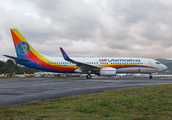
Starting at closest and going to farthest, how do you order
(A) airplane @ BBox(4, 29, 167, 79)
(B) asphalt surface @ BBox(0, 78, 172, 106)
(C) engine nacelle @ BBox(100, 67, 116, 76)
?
(B) asphalt surface @ BBox(0, 78, 172, 106) < (C) engine nacelle @ BBox(100, 67, 116, 76) < (A) airplane @ BBox(4, 29, 167, 79)

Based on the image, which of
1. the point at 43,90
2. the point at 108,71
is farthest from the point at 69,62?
the point at 43,90

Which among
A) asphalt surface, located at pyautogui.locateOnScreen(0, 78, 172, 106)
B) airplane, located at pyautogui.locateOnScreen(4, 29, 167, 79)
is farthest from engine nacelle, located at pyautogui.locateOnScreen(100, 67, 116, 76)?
asphalt surface, located at pyautogui.locateOnScreen(0, 78, 172, 106)

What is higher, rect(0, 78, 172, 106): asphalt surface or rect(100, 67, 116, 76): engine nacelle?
rect(100, 67, 116, 76): engine nacelle

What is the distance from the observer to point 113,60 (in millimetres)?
32938

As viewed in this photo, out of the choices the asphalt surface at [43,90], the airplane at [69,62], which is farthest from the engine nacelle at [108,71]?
the asphalt surface at [43,90]

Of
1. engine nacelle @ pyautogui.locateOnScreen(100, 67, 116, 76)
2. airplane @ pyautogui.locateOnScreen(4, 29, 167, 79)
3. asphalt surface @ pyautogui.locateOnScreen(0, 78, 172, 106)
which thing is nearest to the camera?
asphalt surface @ pyautogui.locateOnScreen(0, 78, 172, 106)

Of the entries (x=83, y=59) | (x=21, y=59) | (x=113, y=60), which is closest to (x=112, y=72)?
(x=113, y=60)

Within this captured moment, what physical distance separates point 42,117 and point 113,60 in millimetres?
28777

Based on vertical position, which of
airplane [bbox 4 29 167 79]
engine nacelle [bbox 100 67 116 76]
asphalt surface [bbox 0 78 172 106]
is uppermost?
airplane [bbox 4 29 167 79]

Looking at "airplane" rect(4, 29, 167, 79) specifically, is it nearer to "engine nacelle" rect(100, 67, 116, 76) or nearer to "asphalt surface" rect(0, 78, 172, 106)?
"engine nacelle" rect(100, 67, 116, 76)

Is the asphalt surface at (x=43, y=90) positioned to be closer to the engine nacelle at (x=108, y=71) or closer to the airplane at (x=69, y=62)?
the engine nacelle at (x=108, y=71)

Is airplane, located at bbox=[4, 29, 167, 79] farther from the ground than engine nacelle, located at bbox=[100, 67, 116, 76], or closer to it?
farther from the ground

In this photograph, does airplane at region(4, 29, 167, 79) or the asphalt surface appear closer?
the asphalt surface

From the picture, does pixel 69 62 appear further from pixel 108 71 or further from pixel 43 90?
pixel 43 90
